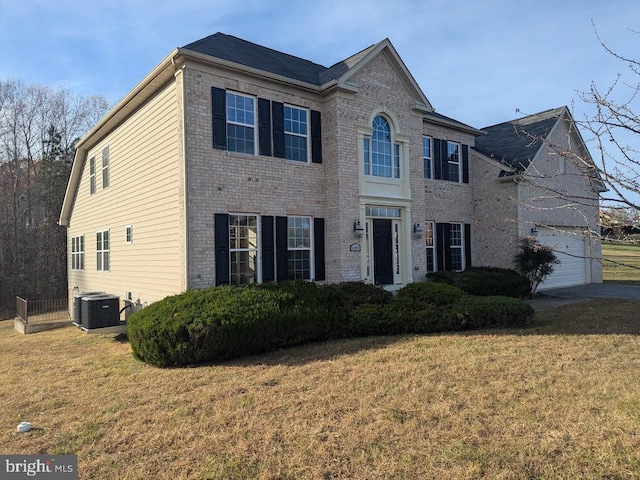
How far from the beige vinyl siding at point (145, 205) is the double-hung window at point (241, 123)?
1261 mm

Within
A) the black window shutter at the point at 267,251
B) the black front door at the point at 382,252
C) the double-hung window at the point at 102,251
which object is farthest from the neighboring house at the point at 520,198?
the double-hung window at the point at 102,251

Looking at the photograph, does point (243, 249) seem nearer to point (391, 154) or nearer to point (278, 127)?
point (278, 127)

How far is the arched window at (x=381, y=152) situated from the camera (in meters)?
13.2

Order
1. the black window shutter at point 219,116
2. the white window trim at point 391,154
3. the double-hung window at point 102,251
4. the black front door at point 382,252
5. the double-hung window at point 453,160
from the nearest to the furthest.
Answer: the black window shutter at point 219,116
the white window trim at point 391,154
the black front door at point 382,252
the double-hung window at point 102,251
the double-hung window at point 453,160

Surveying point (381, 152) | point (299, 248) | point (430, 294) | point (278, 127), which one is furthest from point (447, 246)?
point (278, 127)

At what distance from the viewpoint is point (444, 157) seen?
55.5ft

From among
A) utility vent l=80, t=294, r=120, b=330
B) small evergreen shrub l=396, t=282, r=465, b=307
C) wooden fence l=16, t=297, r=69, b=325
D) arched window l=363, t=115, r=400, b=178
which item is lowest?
wooden fence l=16, t=297, r=69, b=325

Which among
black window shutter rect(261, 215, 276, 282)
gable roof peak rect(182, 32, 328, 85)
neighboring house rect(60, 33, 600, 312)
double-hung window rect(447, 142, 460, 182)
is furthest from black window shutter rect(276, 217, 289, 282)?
double-hung window rect(447, 142, 460, 182)

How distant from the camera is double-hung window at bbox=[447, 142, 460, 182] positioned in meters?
17.2

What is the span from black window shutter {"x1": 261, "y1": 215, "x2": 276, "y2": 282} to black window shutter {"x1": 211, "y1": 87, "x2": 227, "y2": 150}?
84.0 inches

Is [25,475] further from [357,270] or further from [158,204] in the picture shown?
[357,270]

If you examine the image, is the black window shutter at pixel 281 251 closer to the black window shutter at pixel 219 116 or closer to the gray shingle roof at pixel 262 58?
the black window shutter at pixel 219 116

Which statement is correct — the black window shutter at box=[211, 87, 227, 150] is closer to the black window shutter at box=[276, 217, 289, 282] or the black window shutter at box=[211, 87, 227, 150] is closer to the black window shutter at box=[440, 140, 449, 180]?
the black window shutter at box=[276, 217, 289, 282]

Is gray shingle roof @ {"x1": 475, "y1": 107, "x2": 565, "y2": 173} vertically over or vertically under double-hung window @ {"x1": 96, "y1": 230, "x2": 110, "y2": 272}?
over
